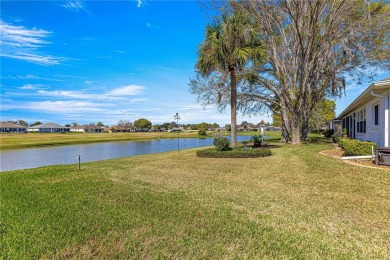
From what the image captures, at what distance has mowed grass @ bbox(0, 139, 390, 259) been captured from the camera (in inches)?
113

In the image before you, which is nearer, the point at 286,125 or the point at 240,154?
the point at 240,154

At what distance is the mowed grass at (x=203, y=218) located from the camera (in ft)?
9.40

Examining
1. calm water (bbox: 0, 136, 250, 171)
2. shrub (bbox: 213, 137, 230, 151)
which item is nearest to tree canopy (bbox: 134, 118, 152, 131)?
calm water (bbox: 0, 136, 250, 171)

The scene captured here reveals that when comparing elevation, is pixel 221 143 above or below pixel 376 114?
below

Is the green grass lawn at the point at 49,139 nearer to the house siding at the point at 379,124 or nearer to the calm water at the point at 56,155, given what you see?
the calm water at the point at 56,155

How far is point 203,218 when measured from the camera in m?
3.82

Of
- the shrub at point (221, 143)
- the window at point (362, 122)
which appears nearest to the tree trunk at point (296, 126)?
the window at point (362, 122)

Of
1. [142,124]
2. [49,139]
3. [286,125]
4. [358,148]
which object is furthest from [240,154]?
[142,124]

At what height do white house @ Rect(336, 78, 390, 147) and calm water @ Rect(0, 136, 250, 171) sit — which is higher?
white house @ Rect(336, 78, 390, 147)

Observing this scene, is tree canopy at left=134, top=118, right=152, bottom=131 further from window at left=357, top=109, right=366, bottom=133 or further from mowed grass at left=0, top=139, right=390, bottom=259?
mowed grass at left=0, top=139, right=390, bottom=259

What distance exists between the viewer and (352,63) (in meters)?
17.4

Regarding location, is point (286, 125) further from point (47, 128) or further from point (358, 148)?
point (47, 128)

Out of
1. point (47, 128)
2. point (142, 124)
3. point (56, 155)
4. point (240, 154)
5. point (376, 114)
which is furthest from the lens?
point (142, 124)

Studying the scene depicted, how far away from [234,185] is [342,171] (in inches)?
142
